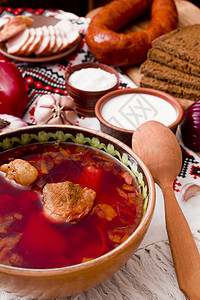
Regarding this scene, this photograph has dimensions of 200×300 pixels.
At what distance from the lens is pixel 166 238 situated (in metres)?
1.08

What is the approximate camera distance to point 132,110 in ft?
5.10

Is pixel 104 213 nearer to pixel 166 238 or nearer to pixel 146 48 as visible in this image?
pixel 166 238

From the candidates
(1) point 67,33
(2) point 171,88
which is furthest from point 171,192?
(1) point 67,33

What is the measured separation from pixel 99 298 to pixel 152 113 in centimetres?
88

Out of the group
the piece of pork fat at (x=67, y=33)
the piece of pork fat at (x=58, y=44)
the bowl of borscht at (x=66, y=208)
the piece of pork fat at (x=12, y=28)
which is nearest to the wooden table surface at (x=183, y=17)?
the piece of pork fat at (x=67, y=33)

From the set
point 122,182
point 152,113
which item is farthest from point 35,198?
point 152,113

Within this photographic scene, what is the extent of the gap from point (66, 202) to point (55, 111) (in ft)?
2.23

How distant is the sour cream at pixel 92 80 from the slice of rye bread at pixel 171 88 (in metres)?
0.23

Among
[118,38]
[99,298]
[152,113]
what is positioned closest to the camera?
[99,298]

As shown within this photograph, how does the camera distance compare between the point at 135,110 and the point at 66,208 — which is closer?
the point at 66,208

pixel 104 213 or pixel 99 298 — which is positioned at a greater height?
pixel 104 213

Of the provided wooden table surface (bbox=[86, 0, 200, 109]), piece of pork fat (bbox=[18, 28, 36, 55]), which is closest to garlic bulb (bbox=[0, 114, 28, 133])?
piece of pork fat (bbox=[18, 28, 36, 55])

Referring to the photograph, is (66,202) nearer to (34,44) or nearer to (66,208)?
(66,208)

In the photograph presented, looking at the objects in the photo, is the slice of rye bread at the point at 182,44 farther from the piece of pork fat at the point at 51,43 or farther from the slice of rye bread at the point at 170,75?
the piece of pork fat at the point at 51,43
